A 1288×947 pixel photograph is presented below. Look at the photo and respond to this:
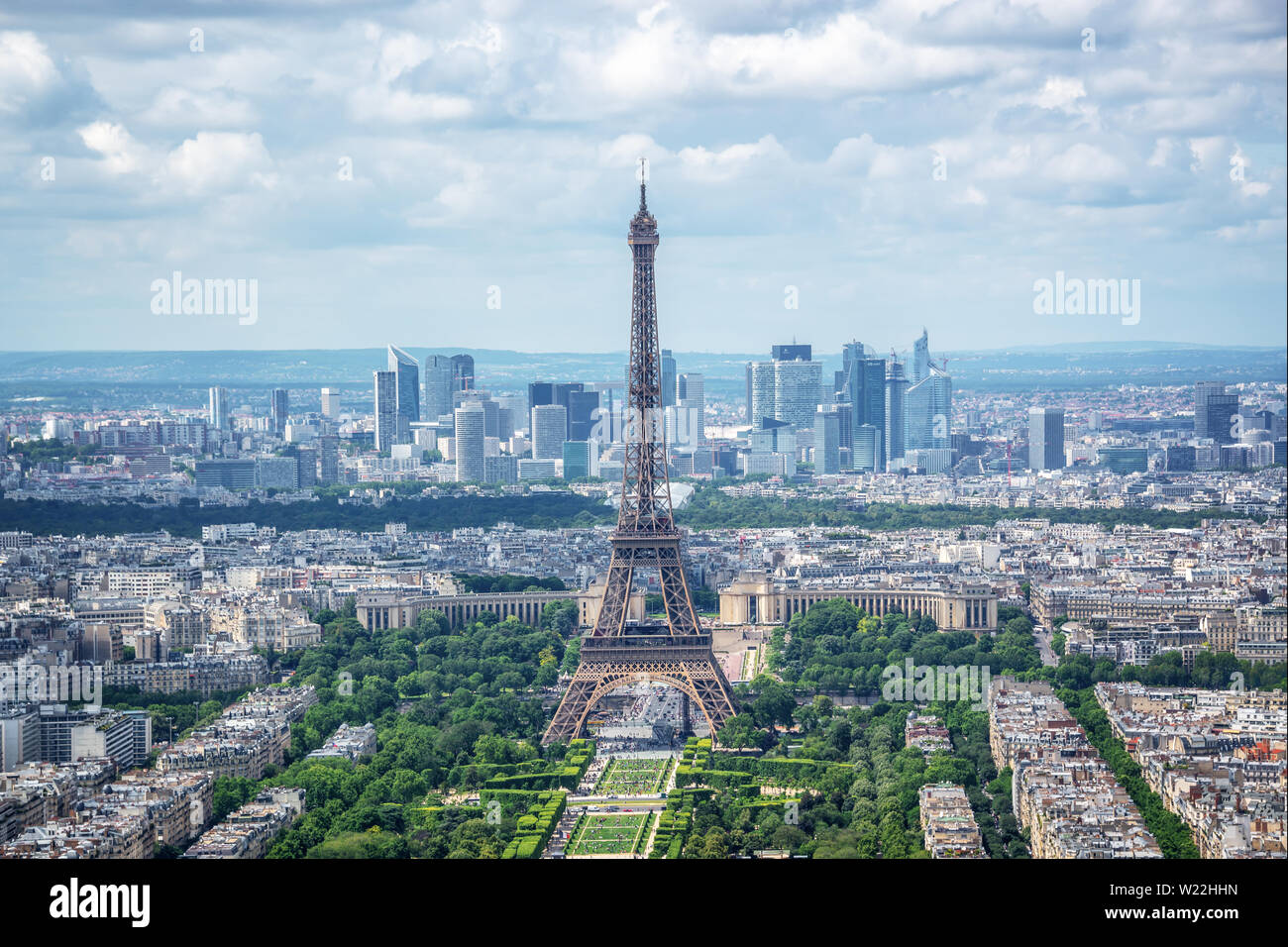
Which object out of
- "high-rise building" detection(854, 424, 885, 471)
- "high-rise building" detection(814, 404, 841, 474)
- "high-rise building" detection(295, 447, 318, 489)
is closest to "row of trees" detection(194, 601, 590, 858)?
"high-rise building" detection(295, 447, 318, 489)

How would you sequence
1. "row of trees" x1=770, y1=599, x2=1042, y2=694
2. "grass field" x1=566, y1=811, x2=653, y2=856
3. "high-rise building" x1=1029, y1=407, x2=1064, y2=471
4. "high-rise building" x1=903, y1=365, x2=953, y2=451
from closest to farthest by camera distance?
"grass field" x1=566, y1=811, x2=653, y2=856
"row of trees" x1=770, y1=599, x2=1042, y2=694
"high-rise building" x1=1029, y1=407, x2=1064, y2=471
"high-rise building" x1=903, y1=365, x2=953, y2=451

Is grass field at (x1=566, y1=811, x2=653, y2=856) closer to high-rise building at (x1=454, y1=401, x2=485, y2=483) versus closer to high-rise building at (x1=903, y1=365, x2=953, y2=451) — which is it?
high-rise building at (x1=454, y1=401, x2=485, y2=483)

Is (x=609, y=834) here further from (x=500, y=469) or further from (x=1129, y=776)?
(x=500, y=469)

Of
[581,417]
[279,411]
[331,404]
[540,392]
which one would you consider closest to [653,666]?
[540,392]

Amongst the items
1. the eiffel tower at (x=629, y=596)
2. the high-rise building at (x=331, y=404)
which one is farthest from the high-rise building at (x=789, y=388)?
the eiffel tower at (x=629, y=596)
